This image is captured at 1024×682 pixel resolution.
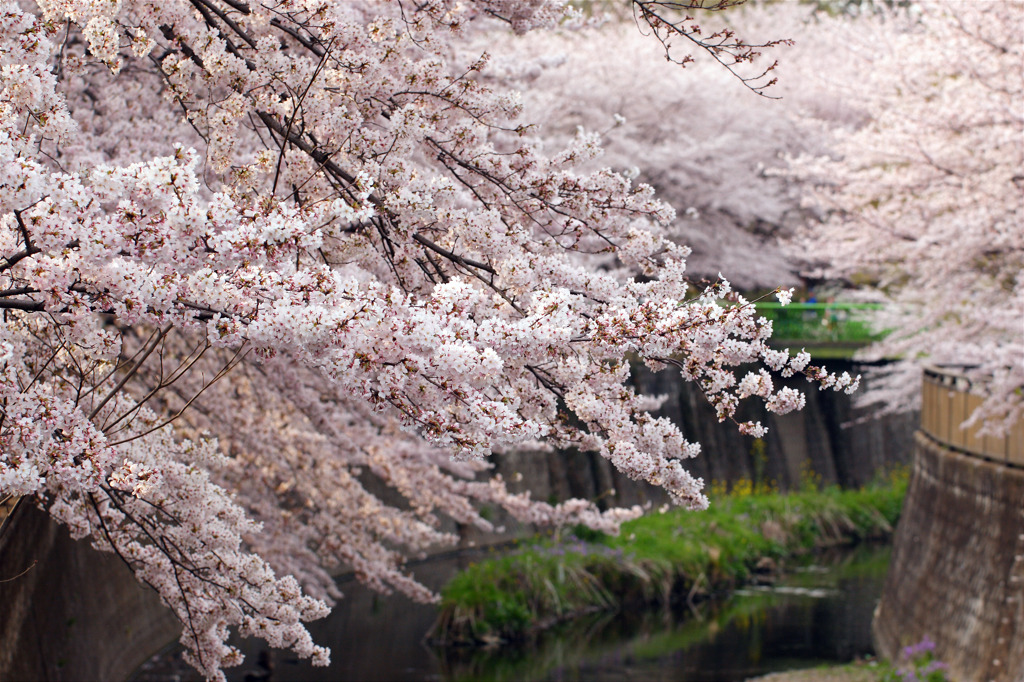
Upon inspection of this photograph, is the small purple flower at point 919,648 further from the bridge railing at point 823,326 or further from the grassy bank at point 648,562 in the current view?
the bridge railing at point 823,326

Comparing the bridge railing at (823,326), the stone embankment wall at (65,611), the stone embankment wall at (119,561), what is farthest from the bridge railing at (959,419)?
the bridge railing at (823,326)

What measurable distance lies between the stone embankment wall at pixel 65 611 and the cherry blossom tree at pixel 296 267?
1.15m

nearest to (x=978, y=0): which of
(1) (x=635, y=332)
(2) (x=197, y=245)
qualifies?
(1) (x=635, y=332)

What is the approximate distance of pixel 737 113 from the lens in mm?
27109

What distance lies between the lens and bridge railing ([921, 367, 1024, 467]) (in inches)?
467

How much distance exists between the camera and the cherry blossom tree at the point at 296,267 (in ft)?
11.4

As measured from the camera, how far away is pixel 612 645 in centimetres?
1452

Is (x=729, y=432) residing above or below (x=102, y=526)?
above

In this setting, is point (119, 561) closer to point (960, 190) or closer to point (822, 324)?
point (960, 190)

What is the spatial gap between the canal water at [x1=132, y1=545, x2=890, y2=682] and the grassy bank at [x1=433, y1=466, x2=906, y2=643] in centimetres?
34

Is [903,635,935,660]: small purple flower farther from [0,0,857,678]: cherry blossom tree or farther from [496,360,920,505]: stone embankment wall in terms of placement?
[496,360,920,505]: stone embankment wall

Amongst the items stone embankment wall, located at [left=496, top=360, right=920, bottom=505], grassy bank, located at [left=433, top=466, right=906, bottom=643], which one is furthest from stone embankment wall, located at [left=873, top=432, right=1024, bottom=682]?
stone embankment wall, located at [left=496, top=360, right=920, bottom=505]

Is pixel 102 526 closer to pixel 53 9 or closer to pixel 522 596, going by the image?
pixel 53 9

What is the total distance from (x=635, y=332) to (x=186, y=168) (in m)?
1.61
